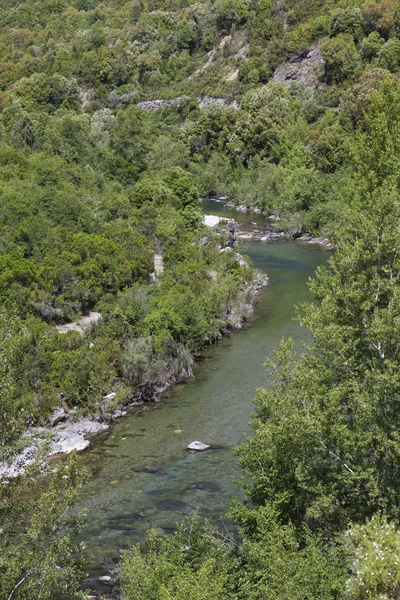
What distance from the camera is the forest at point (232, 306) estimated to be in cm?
1269

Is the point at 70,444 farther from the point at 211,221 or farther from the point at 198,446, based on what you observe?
the point at 211,221

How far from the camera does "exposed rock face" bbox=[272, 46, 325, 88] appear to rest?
98875 millimetres

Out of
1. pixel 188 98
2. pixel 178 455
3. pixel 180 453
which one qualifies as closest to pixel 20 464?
pixel 178 455

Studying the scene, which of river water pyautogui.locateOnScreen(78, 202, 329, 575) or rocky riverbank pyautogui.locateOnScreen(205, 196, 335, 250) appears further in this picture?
rocky riverbank pyautogui.locateOnScreen(205, 196, 335, 250)

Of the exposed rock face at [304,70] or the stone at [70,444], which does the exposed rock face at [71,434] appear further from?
the exposed rock face at [304,70]

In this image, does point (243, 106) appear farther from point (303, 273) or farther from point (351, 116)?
point (303, 273)

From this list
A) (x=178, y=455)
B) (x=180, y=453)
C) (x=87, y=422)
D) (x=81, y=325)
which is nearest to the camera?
(x=178, y=455)

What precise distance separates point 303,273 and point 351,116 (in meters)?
33.9

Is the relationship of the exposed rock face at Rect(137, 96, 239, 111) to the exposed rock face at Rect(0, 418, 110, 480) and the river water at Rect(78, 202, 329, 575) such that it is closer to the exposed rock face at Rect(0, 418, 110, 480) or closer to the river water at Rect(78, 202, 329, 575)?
the river water at Rect(78, 202, 329, 575)

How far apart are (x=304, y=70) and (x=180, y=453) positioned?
292 ft

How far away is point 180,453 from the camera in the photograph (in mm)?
25172

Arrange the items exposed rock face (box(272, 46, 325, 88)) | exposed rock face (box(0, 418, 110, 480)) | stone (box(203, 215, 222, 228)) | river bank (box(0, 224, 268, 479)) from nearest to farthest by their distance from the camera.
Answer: river bank (box(0, 224, 268, 479)) → exposed rock face (box(0, 418, 110, 480)) → stone (box(203, 215, 222, 228)) → exposed rock face (box(272, 46, 325, 88))

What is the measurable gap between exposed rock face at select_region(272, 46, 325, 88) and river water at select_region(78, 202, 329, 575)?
69546mm

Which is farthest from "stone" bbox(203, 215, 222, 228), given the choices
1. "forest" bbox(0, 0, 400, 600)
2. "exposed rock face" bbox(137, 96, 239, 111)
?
"exposed rock face" bbox(137, 96, 239, 111)
